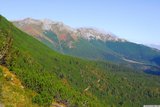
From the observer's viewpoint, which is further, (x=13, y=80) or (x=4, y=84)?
(x=13, y=80)

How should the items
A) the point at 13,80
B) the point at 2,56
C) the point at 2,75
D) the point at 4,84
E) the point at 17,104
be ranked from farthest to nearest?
the point at 2,56
the point at 13,80
the point at 2,75
the point at 4,84
the point at 17,104

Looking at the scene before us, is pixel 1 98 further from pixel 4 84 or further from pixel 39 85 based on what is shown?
pixel 39 85

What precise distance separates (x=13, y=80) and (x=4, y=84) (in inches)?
830

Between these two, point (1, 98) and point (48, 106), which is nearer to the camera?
point (1, 98)

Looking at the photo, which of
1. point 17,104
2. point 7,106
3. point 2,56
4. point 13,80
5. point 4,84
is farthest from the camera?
point 2,56

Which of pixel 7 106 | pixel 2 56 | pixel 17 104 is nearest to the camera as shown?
pixel 7 106

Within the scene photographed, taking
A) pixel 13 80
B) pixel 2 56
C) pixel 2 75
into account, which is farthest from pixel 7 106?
pixel 2 56

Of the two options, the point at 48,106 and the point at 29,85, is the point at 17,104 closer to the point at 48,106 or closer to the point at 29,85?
the point at 48,106

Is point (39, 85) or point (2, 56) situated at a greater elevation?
point (2, 56)

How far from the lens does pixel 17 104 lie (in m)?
108

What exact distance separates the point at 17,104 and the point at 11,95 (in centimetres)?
616

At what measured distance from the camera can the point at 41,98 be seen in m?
136

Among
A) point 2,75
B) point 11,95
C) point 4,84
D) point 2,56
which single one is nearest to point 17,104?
point 11,95

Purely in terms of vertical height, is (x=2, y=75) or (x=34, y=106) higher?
(x=2, y=75)
